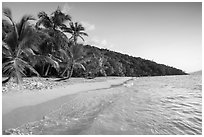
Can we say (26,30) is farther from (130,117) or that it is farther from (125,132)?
(125,132)

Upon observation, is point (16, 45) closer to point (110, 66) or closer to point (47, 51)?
point (47, 51)

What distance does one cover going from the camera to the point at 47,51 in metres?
17.2

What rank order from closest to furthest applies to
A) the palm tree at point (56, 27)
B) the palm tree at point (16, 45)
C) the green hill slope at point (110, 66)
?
the palm tree at point (16, 45) < the palm tree at point (56, 27) < the green hill slope at point (110, 66)

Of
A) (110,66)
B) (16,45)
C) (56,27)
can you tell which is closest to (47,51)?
(56,27)

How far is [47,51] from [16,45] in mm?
7462

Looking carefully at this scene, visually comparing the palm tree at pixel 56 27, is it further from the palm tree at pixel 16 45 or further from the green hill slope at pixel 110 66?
the palm tree at pixel 16 45

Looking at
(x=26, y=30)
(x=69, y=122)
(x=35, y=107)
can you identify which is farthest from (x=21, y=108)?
(x=26, y=30)

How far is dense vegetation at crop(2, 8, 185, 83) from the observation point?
954 cm

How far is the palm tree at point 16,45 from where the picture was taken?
8.71 metres

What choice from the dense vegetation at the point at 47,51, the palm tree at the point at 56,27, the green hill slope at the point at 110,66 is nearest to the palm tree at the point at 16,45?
the dense vegetation at the point at 47,51

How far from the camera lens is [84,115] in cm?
520

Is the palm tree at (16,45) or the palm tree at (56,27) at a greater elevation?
the palm tree at (56,27)

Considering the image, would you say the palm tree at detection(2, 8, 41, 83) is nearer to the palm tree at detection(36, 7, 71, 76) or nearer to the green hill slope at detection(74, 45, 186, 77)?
the palm tree at detection(36, 7, 71, 76)

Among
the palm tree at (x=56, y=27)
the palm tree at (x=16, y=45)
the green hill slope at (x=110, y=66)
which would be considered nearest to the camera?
the palm tree at (x=16, y=45)
